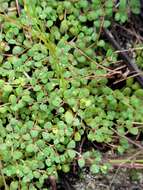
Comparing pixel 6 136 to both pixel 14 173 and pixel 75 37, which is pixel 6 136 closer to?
pixel 14 173

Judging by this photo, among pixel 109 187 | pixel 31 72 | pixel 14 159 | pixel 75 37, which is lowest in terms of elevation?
pixel 109 187

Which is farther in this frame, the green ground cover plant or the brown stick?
the brown stick

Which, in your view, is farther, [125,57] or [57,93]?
[125,57]

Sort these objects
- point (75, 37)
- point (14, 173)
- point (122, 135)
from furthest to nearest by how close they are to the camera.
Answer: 1. point (75, 37)
2. point (122, 135)
3. point (14, 173)

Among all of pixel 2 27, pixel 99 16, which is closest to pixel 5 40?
pixel 2 27

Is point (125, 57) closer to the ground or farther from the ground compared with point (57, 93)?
farther from the ground

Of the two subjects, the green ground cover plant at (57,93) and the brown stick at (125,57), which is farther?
the brown stick at (125,57)

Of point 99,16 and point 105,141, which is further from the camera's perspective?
point 99,16

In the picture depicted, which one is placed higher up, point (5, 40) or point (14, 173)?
point (5, 40)
